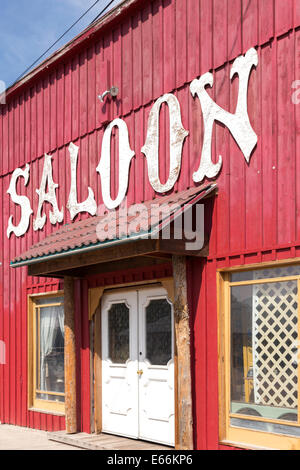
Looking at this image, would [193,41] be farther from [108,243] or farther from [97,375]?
[97,375]

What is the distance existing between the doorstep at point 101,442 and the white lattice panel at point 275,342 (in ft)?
6.36

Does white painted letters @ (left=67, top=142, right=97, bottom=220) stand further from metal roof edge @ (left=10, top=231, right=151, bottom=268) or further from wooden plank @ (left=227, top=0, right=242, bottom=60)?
wooden plank @ (left=227, top=0, right=242, bottom=60)

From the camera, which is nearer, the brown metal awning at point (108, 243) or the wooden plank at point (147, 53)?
the brown metal awning at point (108, 243)

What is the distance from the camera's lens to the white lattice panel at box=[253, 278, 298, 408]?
7156 millimetres

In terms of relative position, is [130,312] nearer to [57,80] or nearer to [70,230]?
[70,230]

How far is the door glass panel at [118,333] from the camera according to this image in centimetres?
974

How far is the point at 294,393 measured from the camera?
709cm

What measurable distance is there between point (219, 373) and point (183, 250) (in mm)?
1553

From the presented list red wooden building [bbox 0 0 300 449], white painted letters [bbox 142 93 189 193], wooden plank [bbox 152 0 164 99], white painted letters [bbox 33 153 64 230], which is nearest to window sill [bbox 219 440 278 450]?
red wooden building [bbox 0 0 300 449]

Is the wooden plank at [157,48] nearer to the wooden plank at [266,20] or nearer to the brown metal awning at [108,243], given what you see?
the brown metal awning at [108,243]

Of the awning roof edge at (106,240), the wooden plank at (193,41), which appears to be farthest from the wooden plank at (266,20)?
the awning roof edge at (106,240)

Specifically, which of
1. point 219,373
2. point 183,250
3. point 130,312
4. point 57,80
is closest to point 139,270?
point 130,312

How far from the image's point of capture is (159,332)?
9172 mm

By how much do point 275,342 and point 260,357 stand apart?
30 centimetres
